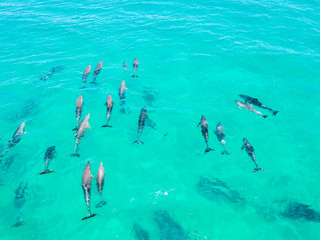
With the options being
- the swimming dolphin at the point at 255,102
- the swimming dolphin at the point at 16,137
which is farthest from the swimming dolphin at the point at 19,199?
the swimming dolphin at the point at 255,102

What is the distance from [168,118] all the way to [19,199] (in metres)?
15.2

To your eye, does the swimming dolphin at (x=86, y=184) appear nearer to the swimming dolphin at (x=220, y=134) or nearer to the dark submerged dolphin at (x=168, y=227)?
the dark submerged dolphin at (x=168, y=227)

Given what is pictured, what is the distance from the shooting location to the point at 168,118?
25859 mm

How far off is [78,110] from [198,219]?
15.8 m

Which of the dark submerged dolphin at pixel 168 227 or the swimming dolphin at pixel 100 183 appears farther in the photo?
the swimming dolphin at pixel 100 183

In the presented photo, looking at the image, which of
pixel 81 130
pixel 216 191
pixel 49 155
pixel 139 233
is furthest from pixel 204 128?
pixel 49 155

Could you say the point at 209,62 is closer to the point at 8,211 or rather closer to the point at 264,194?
the point at 264,194

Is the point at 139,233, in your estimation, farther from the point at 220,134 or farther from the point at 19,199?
the point at 220,134

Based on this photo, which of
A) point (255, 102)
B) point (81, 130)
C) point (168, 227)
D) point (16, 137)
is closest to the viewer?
point (168, 227)

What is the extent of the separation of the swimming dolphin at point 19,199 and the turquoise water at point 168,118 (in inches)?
7.8

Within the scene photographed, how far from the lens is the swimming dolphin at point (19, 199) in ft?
59.8

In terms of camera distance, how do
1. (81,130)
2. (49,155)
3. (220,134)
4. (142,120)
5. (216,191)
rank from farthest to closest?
(142,120), (81,130), (220,134), (49,155), (216,191)

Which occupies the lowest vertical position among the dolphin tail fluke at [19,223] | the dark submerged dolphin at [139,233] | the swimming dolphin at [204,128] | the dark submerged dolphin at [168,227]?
the dolphin tail fluke at [19,223]

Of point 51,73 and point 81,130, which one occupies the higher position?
point 51,73
